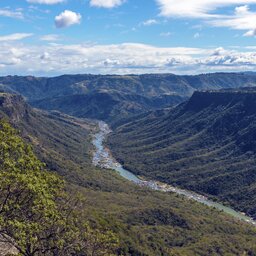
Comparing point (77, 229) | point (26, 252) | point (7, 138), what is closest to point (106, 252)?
point (77, 229)

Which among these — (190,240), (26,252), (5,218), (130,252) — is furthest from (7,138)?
(190,240)

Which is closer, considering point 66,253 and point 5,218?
point 5,218

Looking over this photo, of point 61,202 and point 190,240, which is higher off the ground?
point 61,202

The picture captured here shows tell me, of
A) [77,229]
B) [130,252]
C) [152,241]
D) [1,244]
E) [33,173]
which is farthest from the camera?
[152,241]

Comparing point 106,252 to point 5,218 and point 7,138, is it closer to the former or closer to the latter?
point 5,218

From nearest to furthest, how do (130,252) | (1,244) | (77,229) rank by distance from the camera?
(77,229)
(1,244)
(130,252)

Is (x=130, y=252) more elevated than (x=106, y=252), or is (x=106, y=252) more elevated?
(x=106, y=252)

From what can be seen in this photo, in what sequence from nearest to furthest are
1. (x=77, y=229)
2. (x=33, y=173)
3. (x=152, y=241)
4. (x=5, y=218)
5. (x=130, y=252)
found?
(x=5, y=218) → (x=33, y=173) → (x=77, y=229) → (x=130, y=252) → (x=152, y=241)

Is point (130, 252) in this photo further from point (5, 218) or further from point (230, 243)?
point (5, 218)

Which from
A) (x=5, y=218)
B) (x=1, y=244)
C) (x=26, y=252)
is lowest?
(x=1, y=244)
